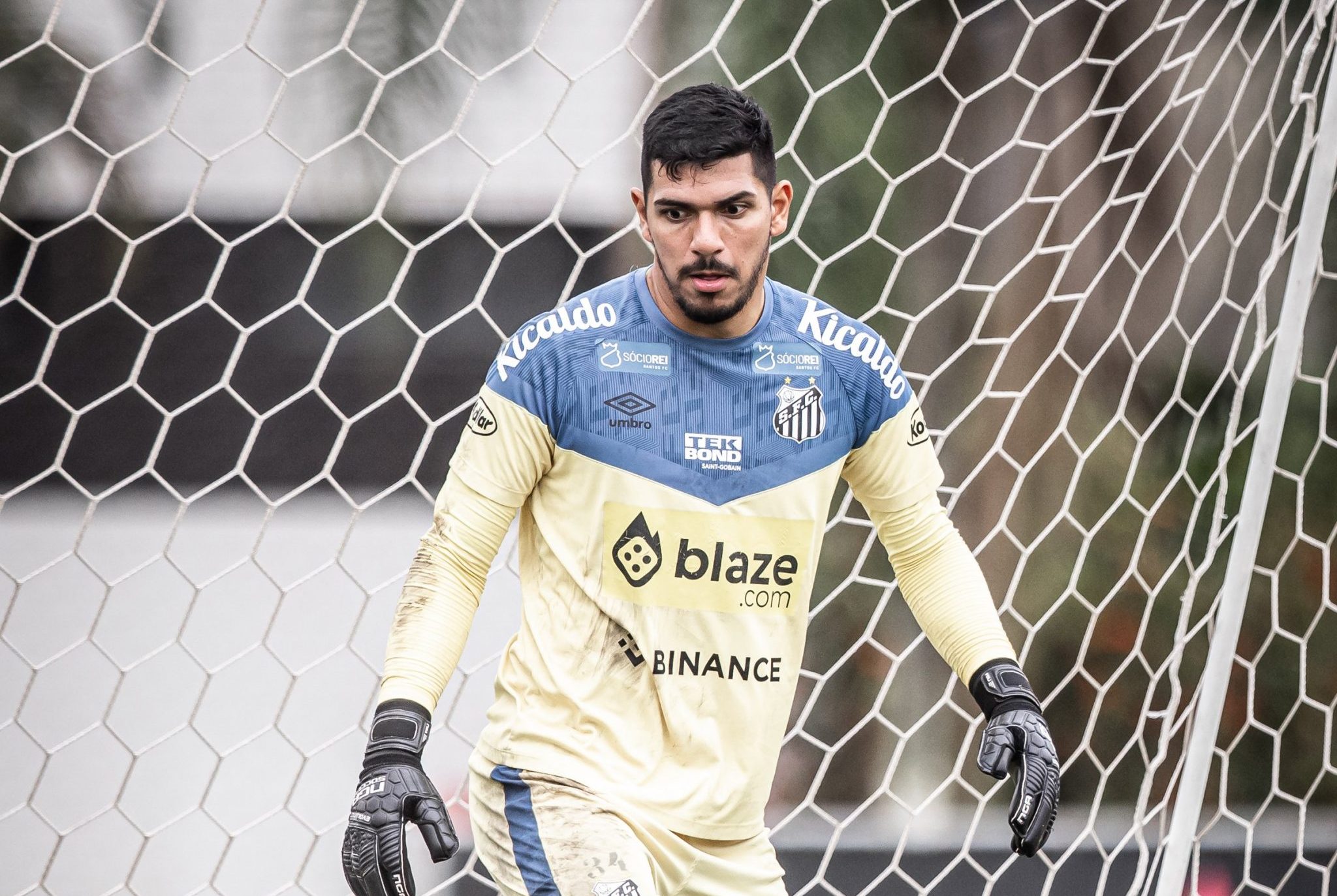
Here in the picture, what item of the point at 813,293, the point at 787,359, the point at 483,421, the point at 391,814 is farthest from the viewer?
the point at 813,293

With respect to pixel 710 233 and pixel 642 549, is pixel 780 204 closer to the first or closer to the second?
pixel 710 233

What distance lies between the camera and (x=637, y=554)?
5.78 ft

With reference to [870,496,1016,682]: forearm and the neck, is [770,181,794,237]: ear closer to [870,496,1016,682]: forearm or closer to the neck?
the neck

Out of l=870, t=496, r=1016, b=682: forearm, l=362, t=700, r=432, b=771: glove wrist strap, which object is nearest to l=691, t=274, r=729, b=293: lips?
l=870, t=496, r=1016, b=682: forearm

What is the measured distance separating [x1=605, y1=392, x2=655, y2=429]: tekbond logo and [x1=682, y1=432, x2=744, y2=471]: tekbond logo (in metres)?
0.06

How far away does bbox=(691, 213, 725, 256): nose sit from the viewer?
1.71 meters

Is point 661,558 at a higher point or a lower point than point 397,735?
higher

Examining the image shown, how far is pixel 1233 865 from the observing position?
11.5 ft

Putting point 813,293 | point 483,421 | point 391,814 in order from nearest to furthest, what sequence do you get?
point 391,814
point 483,421
point 813,293

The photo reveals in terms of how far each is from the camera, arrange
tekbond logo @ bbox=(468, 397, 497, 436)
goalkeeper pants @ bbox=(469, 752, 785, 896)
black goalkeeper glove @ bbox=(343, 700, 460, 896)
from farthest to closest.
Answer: tekbond logo @ bbox=(468, 397, 497, 436) → goalkeeper pants @ bbox=(469, 752, 785, 896) → black goalkeeper glove @ bbox=(343, 700, 460, 896)

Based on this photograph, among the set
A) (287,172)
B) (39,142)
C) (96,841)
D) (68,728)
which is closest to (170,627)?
(68,728)

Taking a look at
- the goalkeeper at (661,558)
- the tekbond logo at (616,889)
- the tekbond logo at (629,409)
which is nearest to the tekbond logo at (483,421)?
the goalkeeper at (661,558)

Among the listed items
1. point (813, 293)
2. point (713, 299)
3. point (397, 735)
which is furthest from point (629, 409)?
point (813, 293)

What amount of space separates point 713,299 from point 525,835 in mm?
721
